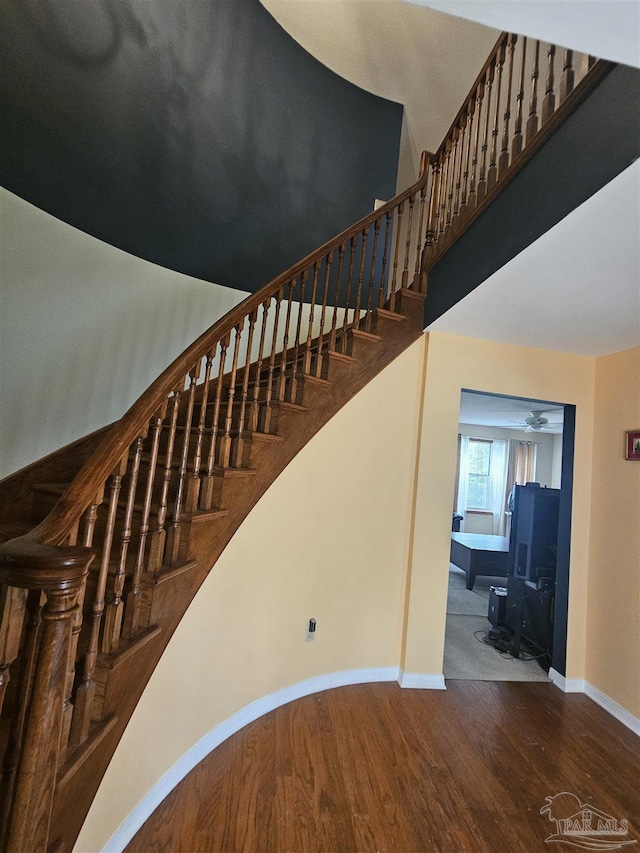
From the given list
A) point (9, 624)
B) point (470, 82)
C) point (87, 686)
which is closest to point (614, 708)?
point (87, 686)

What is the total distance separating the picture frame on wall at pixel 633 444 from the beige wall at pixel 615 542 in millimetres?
43

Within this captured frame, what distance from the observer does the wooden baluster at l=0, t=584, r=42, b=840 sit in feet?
2.79

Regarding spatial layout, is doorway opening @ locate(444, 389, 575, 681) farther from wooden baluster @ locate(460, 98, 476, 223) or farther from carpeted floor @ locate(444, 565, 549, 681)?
wooden baluster @ locate(460, 98, 476, 223)

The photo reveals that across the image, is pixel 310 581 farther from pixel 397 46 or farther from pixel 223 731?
pixel 397 46

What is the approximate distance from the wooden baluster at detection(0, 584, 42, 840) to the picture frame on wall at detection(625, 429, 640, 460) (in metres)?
3.13

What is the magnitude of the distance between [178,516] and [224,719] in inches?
47.7

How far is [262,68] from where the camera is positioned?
144 inches

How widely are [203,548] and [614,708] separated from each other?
2776 millimetres

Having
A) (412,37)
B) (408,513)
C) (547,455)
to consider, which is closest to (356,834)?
(408,513)

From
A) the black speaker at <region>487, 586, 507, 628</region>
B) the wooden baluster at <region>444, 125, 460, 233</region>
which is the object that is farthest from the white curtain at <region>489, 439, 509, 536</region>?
the wooden baluster at <region>444, 125, 460, 233</region>

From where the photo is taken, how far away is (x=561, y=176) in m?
1.45

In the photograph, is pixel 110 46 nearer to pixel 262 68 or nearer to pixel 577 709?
pixel 262 68

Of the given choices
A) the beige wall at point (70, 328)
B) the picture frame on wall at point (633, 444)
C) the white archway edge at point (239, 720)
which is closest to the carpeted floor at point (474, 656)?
the white archway edge at point (239, 720)

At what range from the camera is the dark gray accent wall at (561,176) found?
1.19m
